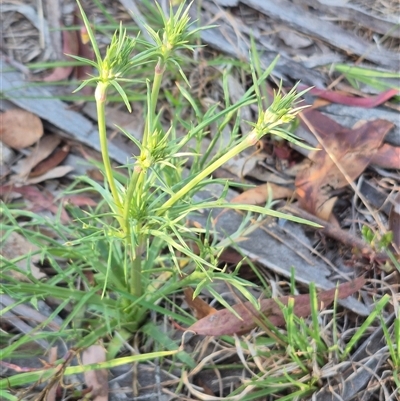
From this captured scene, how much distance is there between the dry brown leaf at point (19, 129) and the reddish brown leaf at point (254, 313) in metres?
0.85

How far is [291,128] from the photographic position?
169 centimetres

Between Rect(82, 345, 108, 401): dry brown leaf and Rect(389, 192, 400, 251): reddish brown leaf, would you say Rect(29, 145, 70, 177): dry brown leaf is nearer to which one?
Rect(82, 345, 108, 401): dry brown leaf

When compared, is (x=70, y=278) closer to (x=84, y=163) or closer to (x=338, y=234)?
(x=84, y=163)

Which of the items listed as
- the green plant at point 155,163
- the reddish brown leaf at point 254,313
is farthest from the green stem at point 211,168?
the reddish brown leaf at point 254,313

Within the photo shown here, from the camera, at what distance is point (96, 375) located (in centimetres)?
137

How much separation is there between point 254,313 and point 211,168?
49 centimetres

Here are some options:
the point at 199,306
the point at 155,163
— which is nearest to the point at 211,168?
the point at 155,163

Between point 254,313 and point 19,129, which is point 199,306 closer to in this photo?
point 254,313

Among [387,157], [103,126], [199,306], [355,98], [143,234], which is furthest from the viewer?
[355,98]

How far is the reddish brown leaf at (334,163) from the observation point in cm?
160

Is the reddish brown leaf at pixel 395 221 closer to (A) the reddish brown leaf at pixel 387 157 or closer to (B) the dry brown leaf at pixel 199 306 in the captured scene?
(A) the reddish brown leaf at pixel 387 157

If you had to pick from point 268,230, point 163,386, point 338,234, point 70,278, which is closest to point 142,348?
point 163,386

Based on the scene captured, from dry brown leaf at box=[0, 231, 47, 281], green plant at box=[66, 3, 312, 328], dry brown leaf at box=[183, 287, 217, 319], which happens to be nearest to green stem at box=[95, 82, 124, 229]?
green plant at box=[66, 3, 312, 328]

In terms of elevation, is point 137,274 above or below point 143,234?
below
